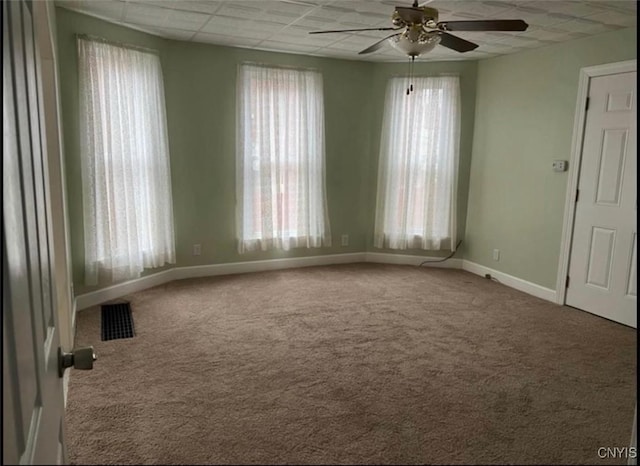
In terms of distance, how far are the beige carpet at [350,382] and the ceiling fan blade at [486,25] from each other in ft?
6.76

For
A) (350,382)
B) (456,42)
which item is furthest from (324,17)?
(350,382)

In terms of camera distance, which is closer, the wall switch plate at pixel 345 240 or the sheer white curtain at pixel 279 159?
the sheer white curtain at pixel 279 159

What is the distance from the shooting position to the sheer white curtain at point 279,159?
4.76m

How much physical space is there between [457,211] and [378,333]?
8.08 feet

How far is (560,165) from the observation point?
418 centimetres

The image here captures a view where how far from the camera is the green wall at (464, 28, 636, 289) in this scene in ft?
13.4

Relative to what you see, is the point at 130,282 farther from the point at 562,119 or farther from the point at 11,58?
the point at 562,119

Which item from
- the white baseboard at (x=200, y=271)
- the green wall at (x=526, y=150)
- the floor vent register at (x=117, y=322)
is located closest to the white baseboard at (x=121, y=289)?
the white baseboard at (x=200, y=271)

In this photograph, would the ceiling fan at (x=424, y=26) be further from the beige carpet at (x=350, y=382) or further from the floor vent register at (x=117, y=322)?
the floor vent register at (x=117, y=322)

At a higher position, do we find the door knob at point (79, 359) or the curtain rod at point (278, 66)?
the curtain rod at point (278, 66)

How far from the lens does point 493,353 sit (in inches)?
124

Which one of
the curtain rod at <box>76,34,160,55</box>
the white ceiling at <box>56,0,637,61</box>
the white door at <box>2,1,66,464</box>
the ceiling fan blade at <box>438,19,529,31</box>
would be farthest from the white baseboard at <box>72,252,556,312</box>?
the white door at <box>2,1,66,464</box>

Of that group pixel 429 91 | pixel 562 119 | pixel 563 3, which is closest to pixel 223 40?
pixel 429 91

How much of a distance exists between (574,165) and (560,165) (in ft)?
0.45
